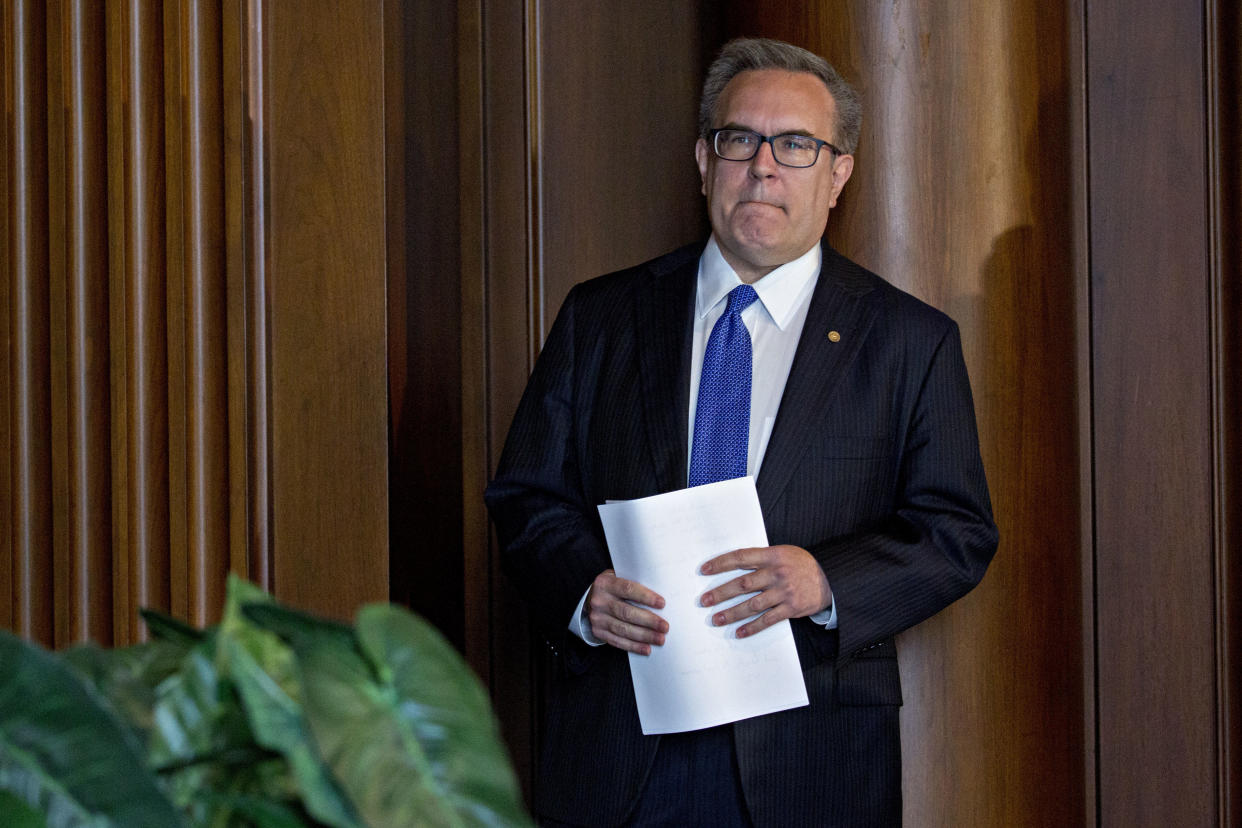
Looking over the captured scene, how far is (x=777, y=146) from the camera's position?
92.4 inches

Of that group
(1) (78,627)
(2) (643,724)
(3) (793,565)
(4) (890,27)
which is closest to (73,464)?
(1) (78,627)

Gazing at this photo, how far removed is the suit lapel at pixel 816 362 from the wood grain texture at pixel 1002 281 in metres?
0.53

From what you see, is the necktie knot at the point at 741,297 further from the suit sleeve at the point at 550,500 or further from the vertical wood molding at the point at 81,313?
the vertical wood molding at the point at 81,313

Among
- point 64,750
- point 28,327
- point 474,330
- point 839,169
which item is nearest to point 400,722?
point 64,750

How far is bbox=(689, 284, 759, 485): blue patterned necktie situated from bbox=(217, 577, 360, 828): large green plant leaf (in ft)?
4.92

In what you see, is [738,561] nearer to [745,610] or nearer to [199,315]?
[745,610]

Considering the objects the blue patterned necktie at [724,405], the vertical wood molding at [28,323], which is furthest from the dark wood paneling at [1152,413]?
the vertical wood molding at [28,323]

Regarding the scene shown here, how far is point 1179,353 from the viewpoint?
2.83m

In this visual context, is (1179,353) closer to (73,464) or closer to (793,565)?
(793,565)

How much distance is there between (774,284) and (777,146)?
10.0 inches

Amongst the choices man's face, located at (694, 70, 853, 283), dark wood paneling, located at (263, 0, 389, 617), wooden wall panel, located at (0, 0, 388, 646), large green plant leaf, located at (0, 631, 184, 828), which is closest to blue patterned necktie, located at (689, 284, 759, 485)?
man's face, located at (694, 70, 853, 283)

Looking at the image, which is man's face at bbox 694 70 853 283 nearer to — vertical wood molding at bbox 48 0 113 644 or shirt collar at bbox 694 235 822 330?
shirt collar at bbox 694 235 822 330

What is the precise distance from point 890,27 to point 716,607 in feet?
4.84

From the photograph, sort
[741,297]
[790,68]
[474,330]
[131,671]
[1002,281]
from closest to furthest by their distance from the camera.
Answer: [131,671], [741,297], [790,68], [1002,281], [474,330]
